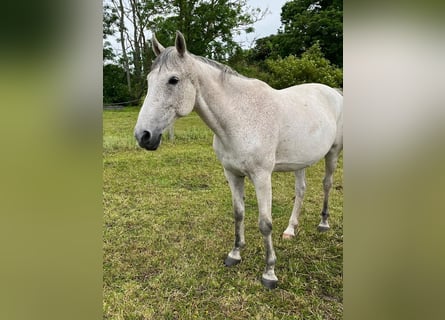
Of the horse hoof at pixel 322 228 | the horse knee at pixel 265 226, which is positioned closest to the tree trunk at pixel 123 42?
the horse knee at pixel 265 226

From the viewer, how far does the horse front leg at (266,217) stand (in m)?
1.84

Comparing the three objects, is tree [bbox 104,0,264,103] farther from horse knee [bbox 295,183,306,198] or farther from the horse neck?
horse knee [bbox 295,183,306,198]

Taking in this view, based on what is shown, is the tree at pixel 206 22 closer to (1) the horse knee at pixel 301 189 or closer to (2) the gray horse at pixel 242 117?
(2) the gray horse at pixel 242 117

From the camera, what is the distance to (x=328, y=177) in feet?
8.57

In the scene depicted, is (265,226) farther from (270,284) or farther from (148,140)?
(148,140)

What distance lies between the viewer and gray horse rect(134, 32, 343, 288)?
1442 mm

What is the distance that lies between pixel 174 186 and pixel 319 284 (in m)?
1.65

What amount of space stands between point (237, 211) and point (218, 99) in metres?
0.88

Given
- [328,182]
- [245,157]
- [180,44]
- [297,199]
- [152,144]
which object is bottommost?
[297,199]

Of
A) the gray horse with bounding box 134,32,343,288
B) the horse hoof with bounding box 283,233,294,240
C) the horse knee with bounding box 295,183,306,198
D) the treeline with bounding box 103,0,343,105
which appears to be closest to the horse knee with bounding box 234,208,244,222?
the gray horse with bounding box 134,32,343,288

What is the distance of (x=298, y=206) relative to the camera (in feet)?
8.61

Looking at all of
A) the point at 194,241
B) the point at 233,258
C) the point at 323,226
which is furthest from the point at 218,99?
the point at 323,226

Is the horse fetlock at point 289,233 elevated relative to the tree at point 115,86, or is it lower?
lower
